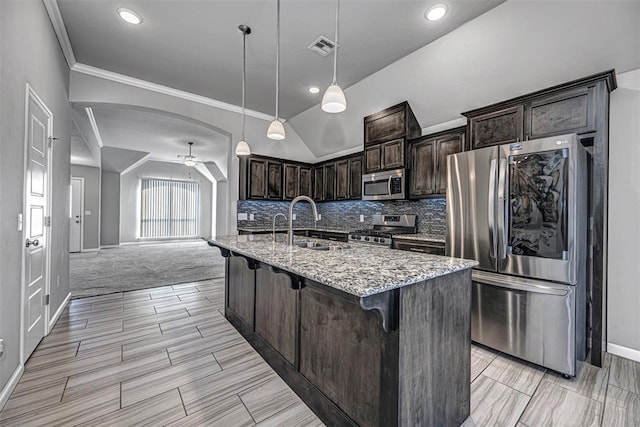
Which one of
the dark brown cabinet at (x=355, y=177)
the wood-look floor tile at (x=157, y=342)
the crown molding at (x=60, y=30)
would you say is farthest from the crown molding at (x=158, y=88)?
the wood-look floor tile at (x=157, y=342)

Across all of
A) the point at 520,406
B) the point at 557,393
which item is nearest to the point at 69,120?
the point at 520,406

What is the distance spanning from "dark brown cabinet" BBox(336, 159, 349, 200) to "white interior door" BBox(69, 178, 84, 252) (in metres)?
7.79

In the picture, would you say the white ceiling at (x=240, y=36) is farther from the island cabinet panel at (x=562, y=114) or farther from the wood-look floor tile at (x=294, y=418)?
the wood-look floor tile at (x=294, y=418)

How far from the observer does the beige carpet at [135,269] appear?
4543mm

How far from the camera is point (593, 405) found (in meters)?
1.79

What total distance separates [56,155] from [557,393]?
4.96m

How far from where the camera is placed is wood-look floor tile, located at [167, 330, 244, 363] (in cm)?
241

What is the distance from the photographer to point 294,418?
1.66 metres

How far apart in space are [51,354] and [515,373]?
3.84 meters

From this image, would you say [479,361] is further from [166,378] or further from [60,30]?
[60,30]

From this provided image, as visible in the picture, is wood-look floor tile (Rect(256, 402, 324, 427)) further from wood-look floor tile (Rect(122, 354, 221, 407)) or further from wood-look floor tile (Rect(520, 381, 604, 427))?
wood-look floor tile (Rect(520, 381, 604, 427))

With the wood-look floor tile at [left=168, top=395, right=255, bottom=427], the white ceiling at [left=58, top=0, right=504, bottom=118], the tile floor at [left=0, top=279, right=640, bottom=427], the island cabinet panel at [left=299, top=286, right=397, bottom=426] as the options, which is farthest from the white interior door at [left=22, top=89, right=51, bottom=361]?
the island cabinet panel at [left=299, top=286, right=397, bottom=426]

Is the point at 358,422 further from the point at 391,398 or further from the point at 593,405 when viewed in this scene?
the point at 593,405

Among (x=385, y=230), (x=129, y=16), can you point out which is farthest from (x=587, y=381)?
(x=129, y=16)
